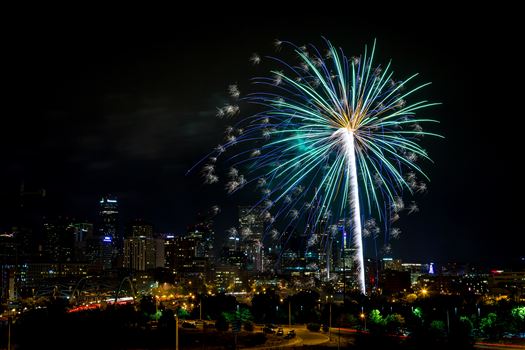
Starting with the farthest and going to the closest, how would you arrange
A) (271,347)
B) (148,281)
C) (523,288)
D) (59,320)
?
1. (148,281)
2. (523,288)
3. (59,320)
4. (271,347)

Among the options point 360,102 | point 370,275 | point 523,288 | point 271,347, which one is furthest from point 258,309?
point 370,275

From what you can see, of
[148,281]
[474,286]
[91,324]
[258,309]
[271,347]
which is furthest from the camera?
[148,281]

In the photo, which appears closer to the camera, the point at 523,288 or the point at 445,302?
the point at 445,302

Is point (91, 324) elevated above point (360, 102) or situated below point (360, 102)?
below

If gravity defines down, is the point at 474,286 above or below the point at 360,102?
below

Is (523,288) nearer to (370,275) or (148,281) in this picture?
(370,275)

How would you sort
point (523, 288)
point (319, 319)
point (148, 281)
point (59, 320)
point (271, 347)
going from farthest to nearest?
point (148, 281) < point (523, 288) < point (319, 319) < point (59, 320) < point (271, 347)

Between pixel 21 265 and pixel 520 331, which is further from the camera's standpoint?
pixel 21 265

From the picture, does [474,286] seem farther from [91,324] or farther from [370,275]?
[91,324]

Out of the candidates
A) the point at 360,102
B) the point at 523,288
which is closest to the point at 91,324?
the point at 360,102
